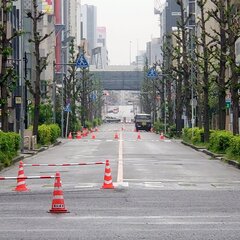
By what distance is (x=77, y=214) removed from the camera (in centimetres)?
1522

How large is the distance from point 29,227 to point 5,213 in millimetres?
2351

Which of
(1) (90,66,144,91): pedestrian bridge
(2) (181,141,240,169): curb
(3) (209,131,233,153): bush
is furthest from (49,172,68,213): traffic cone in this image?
(1) (90,66,144,91): pedestrian bridge

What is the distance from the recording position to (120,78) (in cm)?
16900

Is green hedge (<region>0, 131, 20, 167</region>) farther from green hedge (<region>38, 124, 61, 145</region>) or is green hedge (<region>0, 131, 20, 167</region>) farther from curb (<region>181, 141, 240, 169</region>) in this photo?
green hedge (<region>38, 124, 61, 145</region>)

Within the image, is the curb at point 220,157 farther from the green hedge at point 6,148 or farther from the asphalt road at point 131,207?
the green hedge at point 6,148

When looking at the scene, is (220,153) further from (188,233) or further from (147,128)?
(147,128)

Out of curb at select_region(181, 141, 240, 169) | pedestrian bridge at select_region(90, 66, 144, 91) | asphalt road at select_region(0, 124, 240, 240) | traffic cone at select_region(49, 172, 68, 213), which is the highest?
pedestrian bridge at select_region(90, 66, 144, 91)

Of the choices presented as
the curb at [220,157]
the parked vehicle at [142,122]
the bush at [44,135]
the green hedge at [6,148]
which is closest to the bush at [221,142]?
the curb at [220,157]

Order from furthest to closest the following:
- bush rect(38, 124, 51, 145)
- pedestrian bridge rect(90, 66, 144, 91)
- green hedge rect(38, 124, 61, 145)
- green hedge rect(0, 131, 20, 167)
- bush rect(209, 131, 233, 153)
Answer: pedestrian bridge rect(90, 66, 144, 91), green hedge rect(38, 124, 61, 145), bush rect(38, 124, 51, 145), bush rect(209, 131, 233, 153), green hedge rect(0, 131, 20, 167)

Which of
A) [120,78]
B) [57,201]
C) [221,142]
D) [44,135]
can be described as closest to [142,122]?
[120,78]

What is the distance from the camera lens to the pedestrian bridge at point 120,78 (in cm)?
16862

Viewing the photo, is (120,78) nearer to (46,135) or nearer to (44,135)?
(46,135)

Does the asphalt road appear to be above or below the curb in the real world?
above

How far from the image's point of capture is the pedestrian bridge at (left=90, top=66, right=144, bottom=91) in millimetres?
168625
